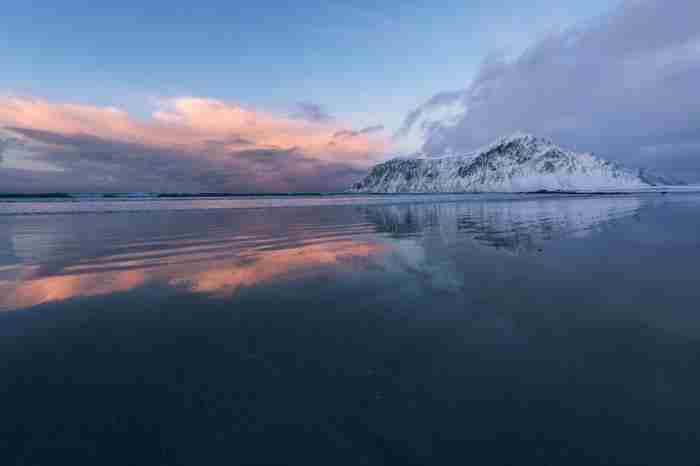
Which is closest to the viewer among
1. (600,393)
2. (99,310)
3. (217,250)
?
(600,393)

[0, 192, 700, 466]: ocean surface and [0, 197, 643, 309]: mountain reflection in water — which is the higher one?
[0, 197, 643, 309]: mountain reflection in water

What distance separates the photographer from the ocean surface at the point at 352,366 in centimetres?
262

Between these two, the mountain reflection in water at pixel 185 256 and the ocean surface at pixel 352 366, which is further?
the mountain reflection in water at pixel 185 256

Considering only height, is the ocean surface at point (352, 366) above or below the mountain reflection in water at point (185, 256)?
below

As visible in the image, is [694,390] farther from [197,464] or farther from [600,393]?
[197,464]

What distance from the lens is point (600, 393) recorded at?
3.21m

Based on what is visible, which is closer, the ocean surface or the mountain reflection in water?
the ocean surface

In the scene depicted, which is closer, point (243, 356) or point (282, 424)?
point (282, 424)

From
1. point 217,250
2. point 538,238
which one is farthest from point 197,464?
point 538,238

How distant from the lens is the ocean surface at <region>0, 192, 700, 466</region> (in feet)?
8.58

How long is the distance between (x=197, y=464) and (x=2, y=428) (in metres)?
1.85

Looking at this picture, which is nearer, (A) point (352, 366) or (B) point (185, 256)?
(A) point (352, 366)

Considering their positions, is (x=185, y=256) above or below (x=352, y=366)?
above

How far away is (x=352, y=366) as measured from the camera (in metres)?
3.77
